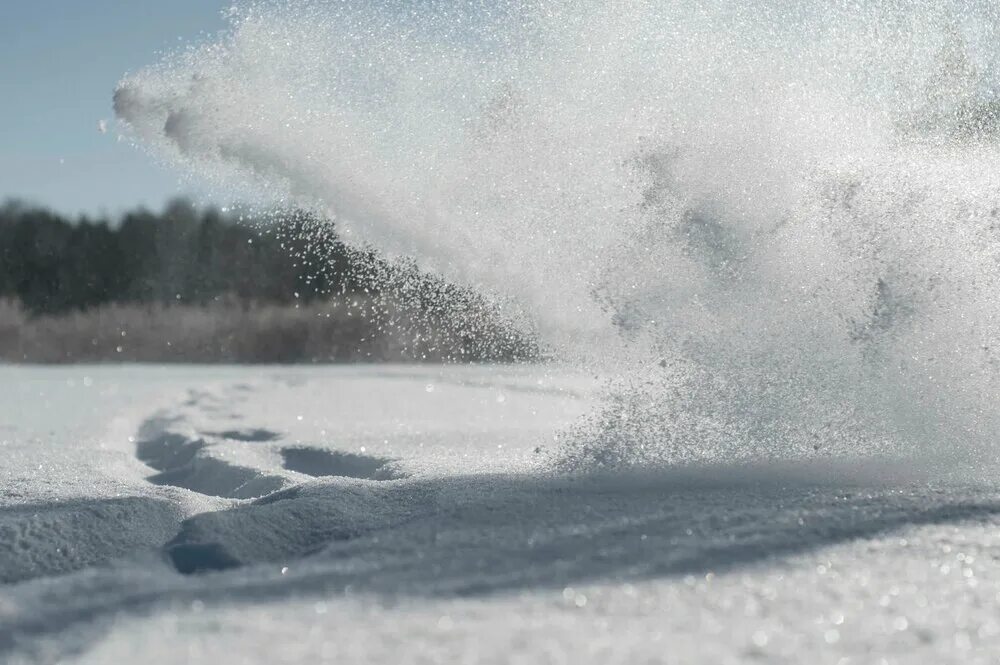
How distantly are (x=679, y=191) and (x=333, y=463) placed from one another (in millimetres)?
1463

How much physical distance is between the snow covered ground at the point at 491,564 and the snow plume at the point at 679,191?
0.37 meters

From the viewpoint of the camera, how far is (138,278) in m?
15.3

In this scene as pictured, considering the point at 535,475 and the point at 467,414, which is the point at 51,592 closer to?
the point at 535,475

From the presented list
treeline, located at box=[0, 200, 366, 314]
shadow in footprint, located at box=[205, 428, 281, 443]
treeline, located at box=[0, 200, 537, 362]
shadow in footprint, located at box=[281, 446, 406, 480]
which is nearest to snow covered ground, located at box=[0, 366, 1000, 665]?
shadow in footprint, located at box=[281, 446, 406, 480]

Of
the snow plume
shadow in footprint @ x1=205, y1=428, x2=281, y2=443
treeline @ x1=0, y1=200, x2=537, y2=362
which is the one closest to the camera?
the snow plume

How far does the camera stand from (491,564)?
179cm

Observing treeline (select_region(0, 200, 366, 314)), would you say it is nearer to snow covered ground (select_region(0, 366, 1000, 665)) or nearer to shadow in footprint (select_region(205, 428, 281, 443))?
shadow in footprint (select_region(205, 428, 281, 443))

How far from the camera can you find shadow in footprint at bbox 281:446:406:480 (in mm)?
3314

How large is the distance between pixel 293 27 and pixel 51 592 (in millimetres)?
2853

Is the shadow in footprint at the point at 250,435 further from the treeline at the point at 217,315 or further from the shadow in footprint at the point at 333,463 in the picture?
the treeline at the point at 217,315

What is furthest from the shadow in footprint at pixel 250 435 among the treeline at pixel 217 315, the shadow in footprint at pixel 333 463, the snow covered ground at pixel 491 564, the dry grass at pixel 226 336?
the dry grass at pixel 226 336

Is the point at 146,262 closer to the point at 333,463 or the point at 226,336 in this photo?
the point at 226,336

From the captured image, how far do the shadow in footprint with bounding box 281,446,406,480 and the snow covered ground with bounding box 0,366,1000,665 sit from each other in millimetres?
23

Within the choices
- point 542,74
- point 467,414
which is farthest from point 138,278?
point 542,74
